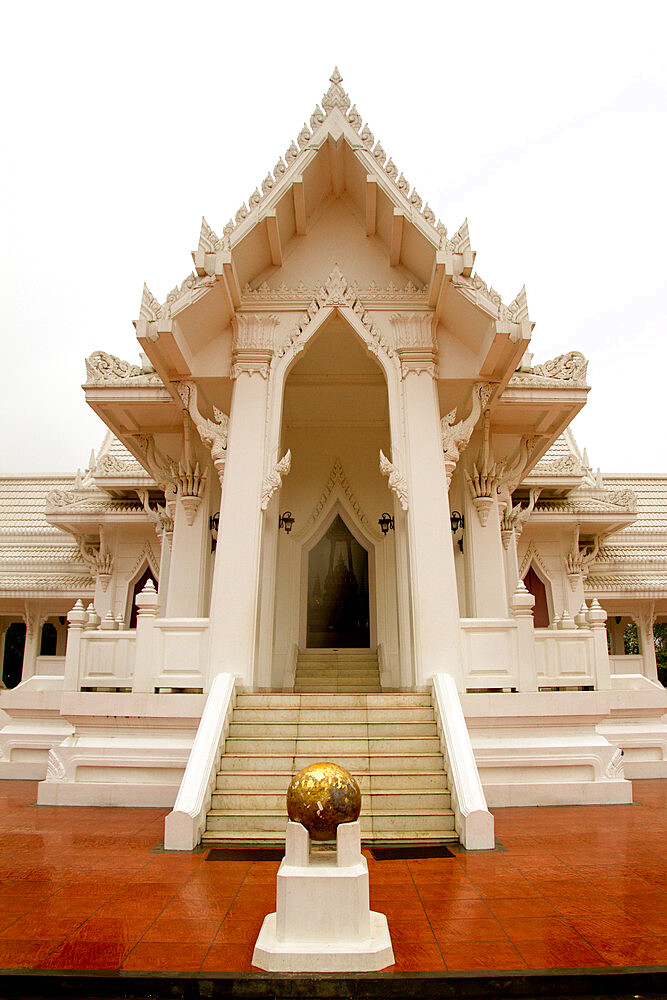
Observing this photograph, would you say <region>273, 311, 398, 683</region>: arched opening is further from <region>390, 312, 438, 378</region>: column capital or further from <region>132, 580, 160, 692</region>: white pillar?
<region>132, 580, 160, 692</region>: white pillar

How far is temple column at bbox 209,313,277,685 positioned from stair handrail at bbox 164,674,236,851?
0.33 meters

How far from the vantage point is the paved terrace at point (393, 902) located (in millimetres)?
2525

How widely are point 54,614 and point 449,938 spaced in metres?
12.0

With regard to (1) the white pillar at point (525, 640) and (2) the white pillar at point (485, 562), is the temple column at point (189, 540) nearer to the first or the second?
(2) the white pillar at point (485, 562)

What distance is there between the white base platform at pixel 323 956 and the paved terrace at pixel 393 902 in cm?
8

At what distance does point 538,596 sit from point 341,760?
24.8 ft

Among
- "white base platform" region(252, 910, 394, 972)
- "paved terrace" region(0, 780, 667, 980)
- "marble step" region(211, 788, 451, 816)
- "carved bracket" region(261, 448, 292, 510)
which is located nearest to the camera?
"white base platform" region(252, 910, 394, 972)

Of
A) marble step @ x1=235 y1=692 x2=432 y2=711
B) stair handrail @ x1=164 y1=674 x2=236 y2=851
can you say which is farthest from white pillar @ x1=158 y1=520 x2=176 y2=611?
marble step @ x1=235 y1=692 x2=432 y2=711

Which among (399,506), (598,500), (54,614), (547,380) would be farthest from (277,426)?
(54,614)

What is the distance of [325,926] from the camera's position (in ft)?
8.22

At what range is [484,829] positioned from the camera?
416cm

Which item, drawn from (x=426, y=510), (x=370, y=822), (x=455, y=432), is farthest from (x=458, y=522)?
(x=370, y=822)

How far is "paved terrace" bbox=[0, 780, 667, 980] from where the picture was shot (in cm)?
253

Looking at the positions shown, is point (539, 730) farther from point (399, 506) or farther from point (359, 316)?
point (359, 316)
